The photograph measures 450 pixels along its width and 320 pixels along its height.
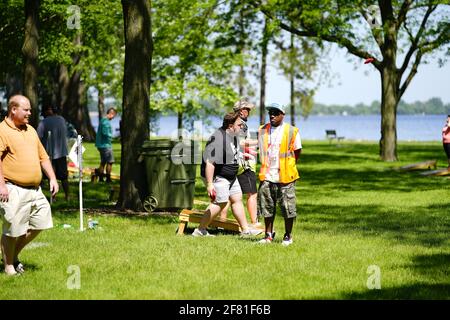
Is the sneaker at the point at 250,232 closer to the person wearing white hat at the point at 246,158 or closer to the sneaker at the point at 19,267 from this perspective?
the person wearing white hat at the point at 246,158

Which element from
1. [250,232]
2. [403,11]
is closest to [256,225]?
[250,232]

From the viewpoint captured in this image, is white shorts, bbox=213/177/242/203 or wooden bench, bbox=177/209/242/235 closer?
white shorts, bbox=213/177/242/203

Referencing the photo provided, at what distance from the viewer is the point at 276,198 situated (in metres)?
10.7

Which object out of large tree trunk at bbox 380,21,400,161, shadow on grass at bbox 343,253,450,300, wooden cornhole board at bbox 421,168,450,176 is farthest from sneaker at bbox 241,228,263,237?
large tree trunk at bbox 380,21,400,161

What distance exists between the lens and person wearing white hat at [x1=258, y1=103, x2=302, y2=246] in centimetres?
1057

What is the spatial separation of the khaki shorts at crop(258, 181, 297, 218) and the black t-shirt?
2.95ft

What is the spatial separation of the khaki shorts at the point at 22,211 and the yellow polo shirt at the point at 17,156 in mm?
107

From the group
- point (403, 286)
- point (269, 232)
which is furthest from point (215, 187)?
point (403, 286)

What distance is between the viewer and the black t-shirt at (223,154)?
1137 centimetres

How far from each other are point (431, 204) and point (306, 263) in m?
7.60

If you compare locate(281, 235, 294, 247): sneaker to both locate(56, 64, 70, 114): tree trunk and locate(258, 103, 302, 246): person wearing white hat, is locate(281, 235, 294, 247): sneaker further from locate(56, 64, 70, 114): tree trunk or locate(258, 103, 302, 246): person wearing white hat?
locate(56, 64, 70, 114): tree trunk

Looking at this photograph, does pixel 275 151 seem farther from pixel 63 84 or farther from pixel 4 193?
pixel 63 84

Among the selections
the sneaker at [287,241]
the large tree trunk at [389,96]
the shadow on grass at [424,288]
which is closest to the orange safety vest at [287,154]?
the sneaker at [287,241]
